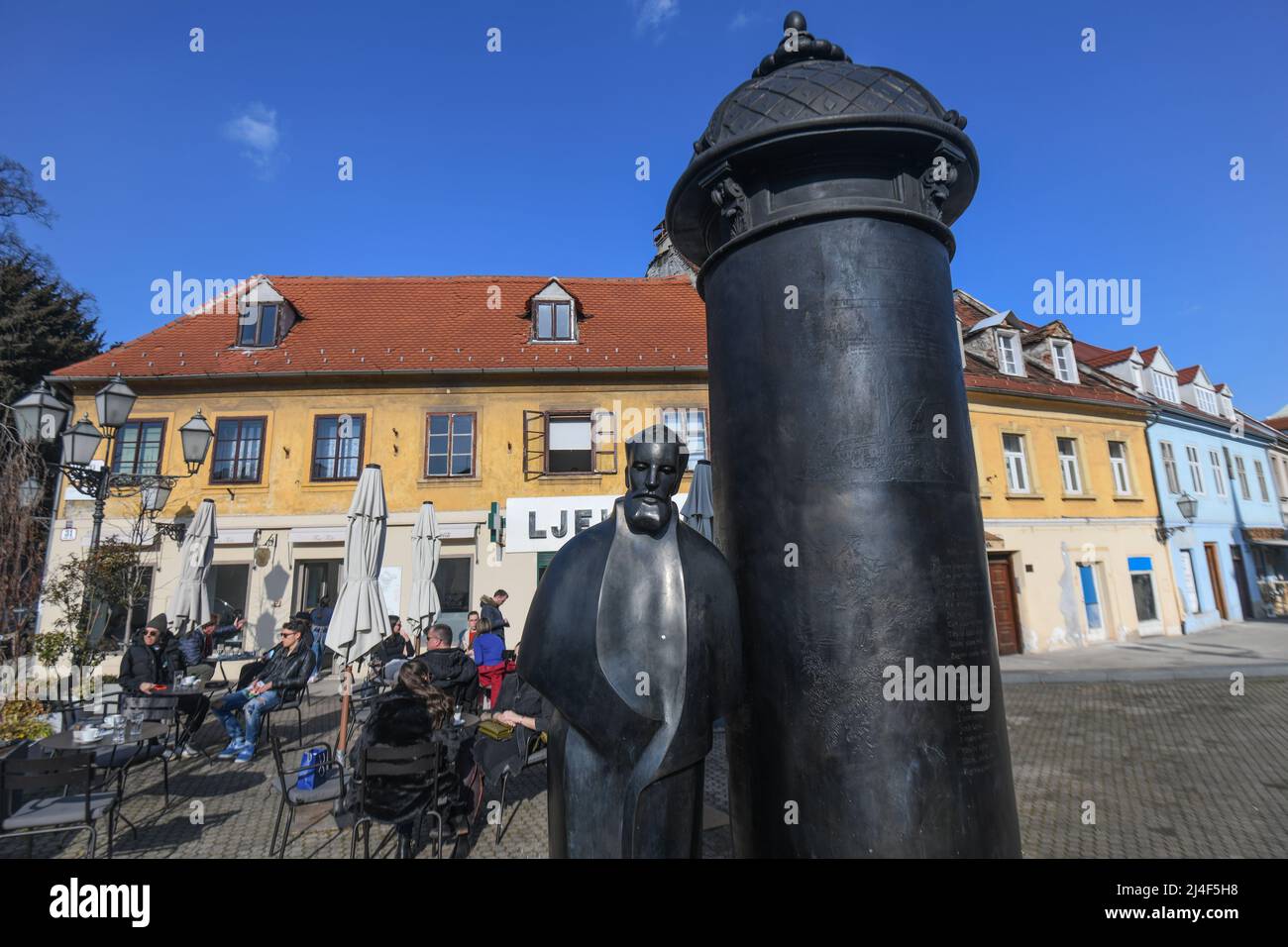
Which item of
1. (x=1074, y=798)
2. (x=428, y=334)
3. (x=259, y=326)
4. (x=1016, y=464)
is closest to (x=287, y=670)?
(x=1074, y=798)

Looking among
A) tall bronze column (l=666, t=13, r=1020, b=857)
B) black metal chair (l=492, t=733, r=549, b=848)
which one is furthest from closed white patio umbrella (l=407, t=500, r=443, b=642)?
tall bronze column (l=666, t=13, r=1020, b=857)

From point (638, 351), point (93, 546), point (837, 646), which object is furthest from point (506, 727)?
point (638, 351)

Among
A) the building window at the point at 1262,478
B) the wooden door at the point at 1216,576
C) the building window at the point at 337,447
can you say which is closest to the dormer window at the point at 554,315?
the building window at the point at 337,447

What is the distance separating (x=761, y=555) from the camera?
257cm

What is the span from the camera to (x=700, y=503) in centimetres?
920

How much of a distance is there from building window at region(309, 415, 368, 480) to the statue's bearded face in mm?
16496

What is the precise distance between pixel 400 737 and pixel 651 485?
390cm

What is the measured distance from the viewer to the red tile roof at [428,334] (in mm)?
17688

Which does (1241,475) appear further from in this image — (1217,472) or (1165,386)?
(1165,386)

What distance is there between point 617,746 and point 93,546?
359 inches

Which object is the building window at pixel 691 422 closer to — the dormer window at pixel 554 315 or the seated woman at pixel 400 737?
the dormer window at pixel 554 315

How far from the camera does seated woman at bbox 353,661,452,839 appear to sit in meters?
4.84

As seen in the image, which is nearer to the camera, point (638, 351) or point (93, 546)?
point (93, 546)

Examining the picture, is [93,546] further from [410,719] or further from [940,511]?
[940,511]
